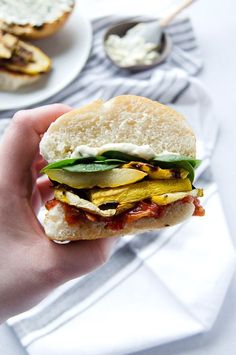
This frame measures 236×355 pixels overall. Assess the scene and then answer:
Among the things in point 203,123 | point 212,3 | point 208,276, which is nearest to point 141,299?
point 208,276

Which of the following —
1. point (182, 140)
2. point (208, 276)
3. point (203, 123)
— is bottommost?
point (208, 276)

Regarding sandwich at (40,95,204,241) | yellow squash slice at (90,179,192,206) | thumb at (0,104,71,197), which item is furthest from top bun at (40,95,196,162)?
thumb at (0,104,71,197)

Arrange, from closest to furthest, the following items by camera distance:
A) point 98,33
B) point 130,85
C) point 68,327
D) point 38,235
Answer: point 38,235 < point 68,327 < point 130,85 < point 98,33

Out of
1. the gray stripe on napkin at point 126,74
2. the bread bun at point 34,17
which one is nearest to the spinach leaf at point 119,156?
the gray stripe on napkin at point 126,74

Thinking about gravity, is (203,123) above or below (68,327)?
above

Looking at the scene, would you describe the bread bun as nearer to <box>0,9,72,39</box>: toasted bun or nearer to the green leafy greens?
<box>0,9,72,39</box>: toasted bun

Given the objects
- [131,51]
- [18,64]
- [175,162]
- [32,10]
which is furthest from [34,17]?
[175,162]

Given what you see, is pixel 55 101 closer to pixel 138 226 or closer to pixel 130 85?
pixel 130 85
